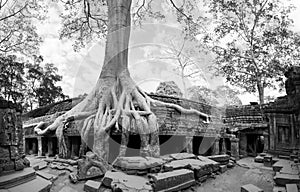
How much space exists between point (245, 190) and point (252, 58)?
11.2 m

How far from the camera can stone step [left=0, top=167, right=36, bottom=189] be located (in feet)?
8.82

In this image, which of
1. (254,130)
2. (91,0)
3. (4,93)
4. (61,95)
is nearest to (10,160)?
(254,130)

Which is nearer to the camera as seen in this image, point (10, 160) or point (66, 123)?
point (10, 160)

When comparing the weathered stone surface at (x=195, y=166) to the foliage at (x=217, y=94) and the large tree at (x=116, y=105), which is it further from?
the foliage at (x=217, y=94)

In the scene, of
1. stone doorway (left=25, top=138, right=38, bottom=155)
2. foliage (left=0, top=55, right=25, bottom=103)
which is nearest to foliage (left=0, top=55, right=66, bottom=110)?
foliage (left=0, top=55, right=25, bottom=103)

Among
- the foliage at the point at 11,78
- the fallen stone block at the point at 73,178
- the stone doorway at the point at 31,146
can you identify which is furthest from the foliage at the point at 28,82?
the fallen stone block at the point at 73,178

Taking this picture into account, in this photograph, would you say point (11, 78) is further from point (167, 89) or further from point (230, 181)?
point (230, 181)

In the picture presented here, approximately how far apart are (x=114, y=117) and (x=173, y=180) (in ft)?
8.02

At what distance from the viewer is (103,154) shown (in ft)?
19.0

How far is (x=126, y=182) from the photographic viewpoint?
4.10 m

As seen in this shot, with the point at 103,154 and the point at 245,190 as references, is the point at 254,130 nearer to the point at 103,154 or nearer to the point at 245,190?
the point at 245,190

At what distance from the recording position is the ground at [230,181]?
181 inches

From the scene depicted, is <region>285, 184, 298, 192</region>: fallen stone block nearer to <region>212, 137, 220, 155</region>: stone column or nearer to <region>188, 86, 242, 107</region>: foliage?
<region>212, 137, 220, 155</region>: stone column

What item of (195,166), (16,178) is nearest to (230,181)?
(195,166)
